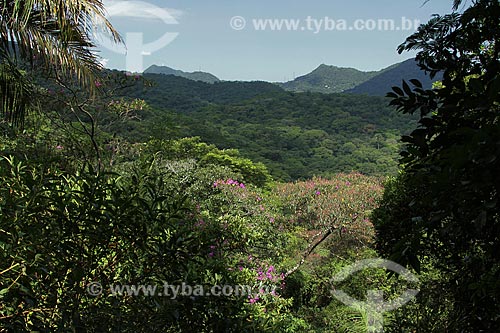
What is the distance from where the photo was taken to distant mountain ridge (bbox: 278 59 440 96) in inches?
3275

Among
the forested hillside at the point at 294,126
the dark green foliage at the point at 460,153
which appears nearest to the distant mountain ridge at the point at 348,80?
the forested hillside at the point at 294,126

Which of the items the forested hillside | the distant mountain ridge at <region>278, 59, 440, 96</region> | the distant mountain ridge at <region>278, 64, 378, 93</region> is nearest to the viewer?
the forested hillside

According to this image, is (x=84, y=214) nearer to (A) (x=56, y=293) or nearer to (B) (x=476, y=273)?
(A) (x=56, y=293)

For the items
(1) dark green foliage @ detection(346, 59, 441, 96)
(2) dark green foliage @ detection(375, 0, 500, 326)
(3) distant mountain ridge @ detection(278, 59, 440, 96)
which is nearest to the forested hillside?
(2) dark green foliage @ detection(375, 0, 500, 326)

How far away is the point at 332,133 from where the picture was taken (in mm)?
45500

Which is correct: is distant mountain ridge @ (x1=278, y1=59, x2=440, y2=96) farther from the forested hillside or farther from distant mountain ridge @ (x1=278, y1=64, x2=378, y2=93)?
the forested hillside

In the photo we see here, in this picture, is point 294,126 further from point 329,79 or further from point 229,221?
point 329,79

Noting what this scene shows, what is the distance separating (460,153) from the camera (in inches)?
38.6

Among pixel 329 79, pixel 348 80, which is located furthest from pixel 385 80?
pixel 329 79

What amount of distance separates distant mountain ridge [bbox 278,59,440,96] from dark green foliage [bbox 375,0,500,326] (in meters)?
81.6

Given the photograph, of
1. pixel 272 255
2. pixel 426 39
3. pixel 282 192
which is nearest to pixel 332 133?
pixel 282 192

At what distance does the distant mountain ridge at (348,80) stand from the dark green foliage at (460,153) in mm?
81603

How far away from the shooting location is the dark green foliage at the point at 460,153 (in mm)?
1022

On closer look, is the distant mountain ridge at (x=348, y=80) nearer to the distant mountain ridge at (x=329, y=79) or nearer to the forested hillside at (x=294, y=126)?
the distant mountain ridge at (x=329, y=79)
